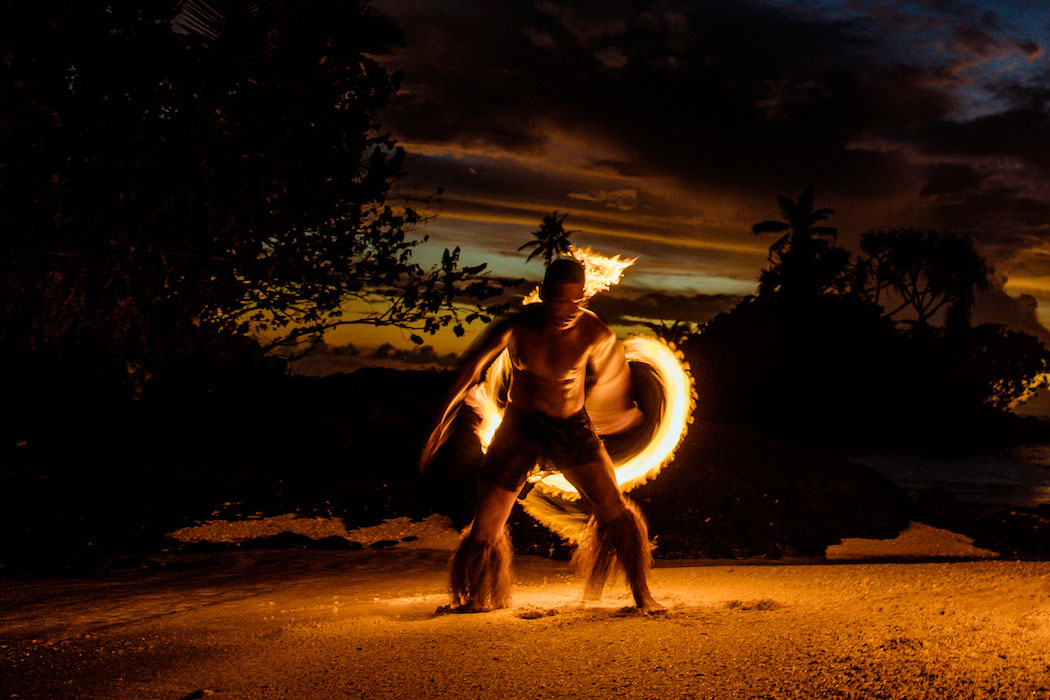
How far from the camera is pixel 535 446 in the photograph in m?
5.32

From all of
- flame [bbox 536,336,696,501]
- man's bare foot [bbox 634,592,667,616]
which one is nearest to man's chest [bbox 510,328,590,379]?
flame [bbox 536,336,696,501]

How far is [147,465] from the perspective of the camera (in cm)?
1141

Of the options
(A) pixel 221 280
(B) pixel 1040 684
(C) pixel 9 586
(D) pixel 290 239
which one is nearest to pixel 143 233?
(A) pixel 221 280

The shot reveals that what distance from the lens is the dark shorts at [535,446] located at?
5.27m

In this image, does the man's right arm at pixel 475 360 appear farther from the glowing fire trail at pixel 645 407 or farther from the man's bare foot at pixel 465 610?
the man's bare foot at pixel 465 610

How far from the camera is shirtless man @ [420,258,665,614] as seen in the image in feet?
17.3

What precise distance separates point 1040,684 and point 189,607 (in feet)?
16.4

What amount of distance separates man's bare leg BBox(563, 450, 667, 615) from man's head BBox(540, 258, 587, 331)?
0.89 m

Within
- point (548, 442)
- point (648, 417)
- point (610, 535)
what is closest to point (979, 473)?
Answer: point (648, 417)

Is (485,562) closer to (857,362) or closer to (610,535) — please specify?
(610,535)

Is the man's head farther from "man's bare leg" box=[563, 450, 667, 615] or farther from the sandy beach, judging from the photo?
the sandy beach

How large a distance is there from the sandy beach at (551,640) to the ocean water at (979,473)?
17737 millimetres

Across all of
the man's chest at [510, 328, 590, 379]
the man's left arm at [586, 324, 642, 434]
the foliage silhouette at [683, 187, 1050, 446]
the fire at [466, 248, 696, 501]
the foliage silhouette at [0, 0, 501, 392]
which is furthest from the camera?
the foliage silhouette at [683, 187, 1050, 446]

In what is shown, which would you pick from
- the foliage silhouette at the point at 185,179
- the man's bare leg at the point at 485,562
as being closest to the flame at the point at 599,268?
the man's bare leg at the point at 485,562
